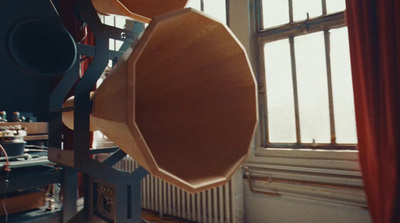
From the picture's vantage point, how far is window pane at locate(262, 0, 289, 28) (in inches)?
83.0

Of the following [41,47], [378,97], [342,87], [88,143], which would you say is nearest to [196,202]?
[342,87]

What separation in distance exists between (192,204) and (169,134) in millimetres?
1733

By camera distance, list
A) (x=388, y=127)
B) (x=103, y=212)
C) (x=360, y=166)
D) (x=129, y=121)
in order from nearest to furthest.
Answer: (x=129, y=121) < (x=103, y=212) < (x=388, y=127) < (x=360, y=166)

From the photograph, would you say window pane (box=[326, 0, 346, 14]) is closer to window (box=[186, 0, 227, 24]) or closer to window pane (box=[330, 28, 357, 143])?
window pane (box=[330, 28, 357, 143])

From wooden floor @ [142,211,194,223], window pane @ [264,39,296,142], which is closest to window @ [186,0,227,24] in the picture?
window pane @ [264,39,296,142]

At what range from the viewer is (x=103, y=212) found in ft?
2.70

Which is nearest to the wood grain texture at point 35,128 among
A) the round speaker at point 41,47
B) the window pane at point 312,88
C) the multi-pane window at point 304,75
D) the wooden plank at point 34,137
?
the wooden plank at point 34,137

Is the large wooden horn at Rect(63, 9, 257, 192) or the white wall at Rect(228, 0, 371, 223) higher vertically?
the large wooden horn at Rect(63, 9, 257, 192)

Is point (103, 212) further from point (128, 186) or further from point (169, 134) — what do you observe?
point (169, 134)

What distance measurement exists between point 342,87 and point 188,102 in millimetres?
1442

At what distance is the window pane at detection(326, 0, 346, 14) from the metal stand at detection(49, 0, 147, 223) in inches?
60.7

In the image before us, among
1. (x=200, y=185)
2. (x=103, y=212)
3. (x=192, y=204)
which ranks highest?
(x=200, y=185)

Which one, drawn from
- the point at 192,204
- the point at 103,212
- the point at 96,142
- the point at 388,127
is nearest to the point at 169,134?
the point at 103,212

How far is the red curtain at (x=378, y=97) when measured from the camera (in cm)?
144
